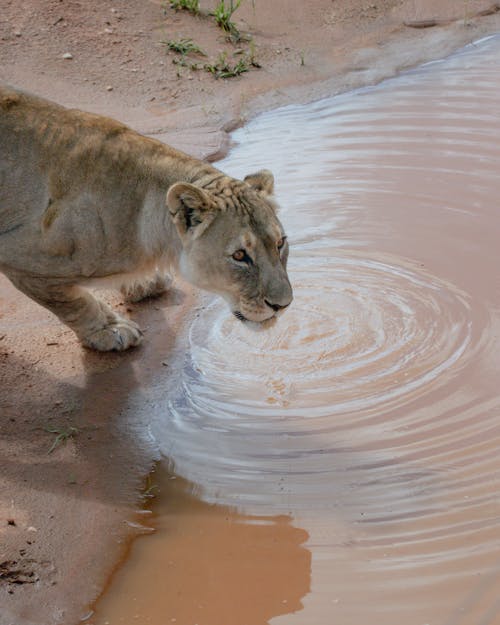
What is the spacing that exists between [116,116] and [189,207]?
16.5 ft

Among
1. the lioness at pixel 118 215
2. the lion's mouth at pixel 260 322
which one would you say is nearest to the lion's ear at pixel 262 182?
the lioness at pixel 118 215

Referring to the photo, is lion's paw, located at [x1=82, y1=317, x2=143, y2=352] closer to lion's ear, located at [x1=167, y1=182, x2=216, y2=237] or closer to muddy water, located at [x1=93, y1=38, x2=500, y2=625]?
muddy water, located at [x1=93, y1=38, x2=500, y2=625]

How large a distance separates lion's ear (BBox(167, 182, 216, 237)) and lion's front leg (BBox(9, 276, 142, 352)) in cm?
97

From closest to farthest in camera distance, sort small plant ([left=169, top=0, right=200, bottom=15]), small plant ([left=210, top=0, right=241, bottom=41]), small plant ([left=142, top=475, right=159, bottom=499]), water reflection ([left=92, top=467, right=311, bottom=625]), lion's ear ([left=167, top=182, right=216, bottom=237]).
→ water reflection ([left=92, top=467, right=311, bottom=625]) → small plant ([left=142, top=475, right=159, bottom=499]) → lion's ear ([left=167, top=182, right=216, bottom=237]) → small plant ([left=210, top=0, right=241, bottom=41]) → small plant ([left=169, top=0, right=200, bottom=15])

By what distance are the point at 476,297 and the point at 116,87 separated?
5.63 meters

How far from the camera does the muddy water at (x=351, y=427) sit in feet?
13.7

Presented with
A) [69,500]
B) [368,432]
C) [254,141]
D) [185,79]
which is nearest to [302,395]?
[368,432]

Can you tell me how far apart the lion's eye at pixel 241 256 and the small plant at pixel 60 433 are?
1.35m

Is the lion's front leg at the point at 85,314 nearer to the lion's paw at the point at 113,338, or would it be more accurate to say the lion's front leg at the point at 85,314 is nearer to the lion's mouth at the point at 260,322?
the lion's paw at the point at 113,338

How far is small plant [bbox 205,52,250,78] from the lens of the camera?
34.5 feet

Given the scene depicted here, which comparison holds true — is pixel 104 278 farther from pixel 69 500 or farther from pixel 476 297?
pixel 476 297

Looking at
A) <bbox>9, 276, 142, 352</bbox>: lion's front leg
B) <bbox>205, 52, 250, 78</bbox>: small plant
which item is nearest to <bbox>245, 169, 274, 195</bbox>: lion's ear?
<bbox>9, 276, 142, 352</bbox>: lion's front leg

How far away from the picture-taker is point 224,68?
10594 millimetres

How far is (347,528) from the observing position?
4512 mm
